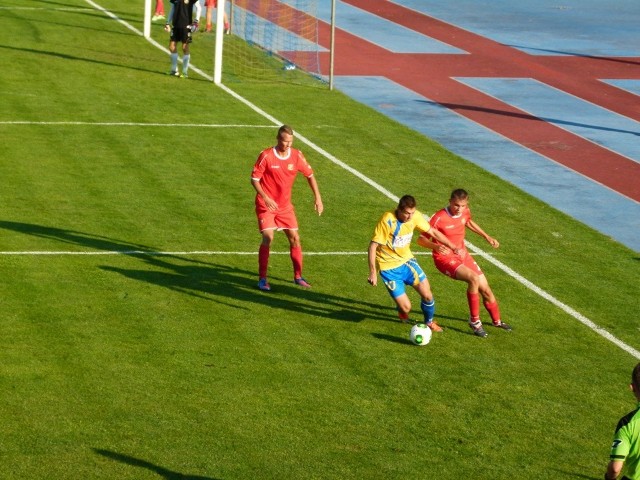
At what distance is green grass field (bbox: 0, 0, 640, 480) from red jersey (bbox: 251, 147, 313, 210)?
4.10ft

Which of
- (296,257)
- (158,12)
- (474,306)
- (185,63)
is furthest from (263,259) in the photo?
(158,12)

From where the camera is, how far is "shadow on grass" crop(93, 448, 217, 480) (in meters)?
11.2

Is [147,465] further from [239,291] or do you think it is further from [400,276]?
[239,291]

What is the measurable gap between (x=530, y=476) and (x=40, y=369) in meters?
5.51

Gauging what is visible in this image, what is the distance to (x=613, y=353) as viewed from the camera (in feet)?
50.2

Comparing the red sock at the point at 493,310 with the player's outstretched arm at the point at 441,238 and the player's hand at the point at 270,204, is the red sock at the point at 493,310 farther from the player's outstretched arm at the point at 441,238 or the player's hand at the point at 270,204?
the player's hand at the point at 270,204

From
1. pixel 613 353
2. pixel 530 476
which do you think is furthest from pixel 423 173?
pixel 530 476

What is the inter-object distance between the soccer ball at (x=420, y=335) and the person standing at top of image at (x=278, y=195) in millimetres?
2553

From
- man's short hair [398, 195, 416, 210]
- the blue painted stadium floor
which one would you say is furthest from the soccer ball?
the blue painted stadium floor

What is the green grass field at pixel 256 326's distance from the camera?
12023 millimetres

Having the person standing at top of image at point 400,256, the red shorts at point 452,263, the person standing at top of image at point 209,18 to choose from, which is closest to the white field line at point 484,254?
the red shorts at point 452,263

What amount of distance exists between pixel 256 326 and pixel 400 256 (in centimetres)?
202

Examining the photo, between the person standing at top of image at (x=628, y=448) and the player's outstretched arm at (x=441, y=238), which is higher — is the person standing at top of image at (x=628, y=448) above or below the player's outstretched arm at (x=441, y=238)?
above

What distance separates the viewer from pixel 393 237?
1518 cm
